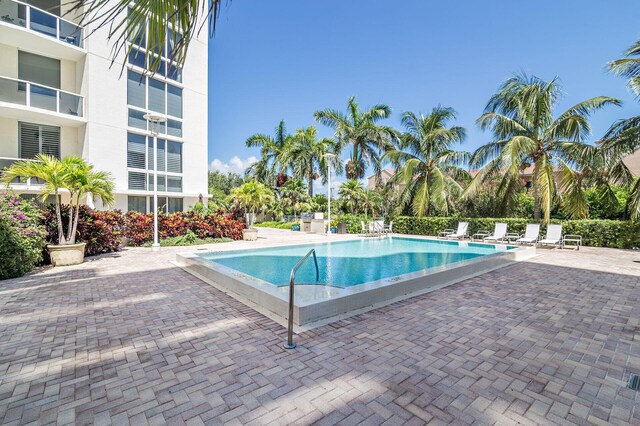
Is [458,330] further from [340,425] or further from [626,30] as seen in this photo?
[626,30]

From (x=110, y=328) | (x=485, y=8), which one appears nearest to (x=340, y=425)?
(x=110, y=328)

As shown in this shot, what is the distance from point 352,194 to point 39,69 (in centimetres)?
1957

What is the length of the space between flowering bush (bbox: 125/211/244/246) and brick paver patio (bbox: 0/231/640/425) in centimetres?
796

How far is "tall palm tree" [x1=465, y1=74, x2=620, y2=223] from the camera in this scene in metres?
15.3

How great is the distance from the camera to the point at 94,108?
1741 cm

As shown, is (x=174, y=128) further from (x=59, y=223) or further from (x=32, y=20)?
(x=59, y=223)

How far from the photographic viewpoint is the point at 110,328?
4766mm

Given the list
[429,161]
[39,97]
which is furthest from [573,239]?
[39,97]

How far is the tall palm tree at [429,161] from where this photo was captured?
2016 centimetres

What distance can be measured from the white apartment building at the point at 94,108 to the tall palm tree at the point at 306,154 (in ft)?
25.3

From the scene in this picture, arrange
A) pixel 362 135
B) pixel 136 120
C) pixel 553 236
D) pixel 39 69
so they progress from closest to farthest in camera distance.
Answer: pixel 553 236
pixel 39 69
pixel 136 120
pixel 362 135

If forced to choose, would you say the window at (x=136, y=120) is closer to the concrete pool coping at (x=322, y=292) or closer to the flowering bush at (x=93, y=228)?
the flowering bush at (x=93, y=228)

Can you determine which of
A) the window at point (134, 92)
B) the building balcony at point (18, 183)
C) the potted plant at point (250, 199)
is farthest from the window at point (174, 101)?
the building balcony at point (18, 183)

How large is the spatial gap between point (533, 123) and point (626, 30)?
4.76m
